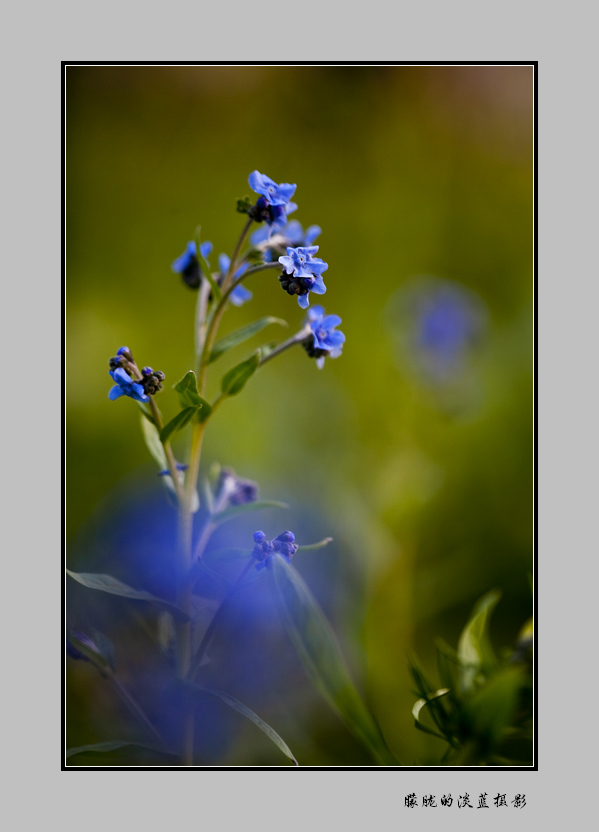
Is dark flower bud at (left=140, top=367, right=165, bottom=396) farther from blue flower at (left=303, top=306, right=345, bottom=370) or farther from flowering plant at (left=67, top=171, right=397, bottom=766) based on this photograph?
blue flower at (left=303, top=306, right=345, bottom=370)

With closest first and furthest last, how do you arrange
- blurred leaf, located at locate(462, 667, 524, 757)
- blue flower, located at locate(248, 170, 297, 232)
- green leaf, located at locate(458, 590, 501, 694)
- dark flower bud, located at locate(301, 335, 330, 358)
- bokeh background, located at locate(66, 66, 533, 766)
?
1. blurred leaf, located at locate(462, 667, 524, 757)
2. blue flower, located at locate(248, 170, 297, 232)
3. dark flower bud, located at locate(301, 335, 330, 358)
4. green leaf, located at locate(458, 590, 501, 694)
5. bokeh background, located at locate(66, 66, 533, 766)

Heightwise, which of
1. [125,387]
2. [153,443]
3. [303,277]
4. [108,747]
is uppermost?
[303,277]

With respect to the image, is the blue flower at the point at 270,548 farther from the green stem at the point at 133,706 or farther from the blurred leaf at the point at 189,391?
the green stem at the point at 133,706

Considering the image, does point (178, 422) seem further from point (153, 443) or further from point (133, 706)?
point (133, 706)

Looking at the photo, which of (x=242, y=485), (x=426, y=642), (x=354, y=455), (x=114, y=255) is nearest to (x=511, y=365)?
(x=354, y=455)

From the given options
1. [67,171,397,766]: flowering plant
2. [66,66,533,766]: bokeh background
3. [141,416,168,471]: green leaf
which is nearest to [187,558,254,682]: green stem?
[67,171,397,766]: flowering plant

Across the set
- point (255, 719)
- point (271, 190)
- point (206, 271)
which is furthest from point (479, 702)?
point (271, 190)

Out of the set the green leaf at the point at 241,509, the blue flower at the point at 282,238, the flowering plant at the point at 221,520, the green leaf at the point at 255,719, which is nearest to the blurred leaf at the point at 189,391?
the flowering plant at the point at 221,520
